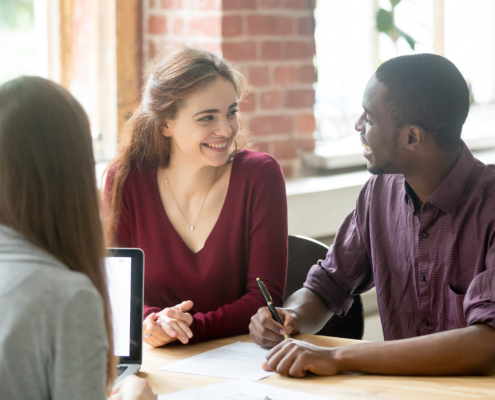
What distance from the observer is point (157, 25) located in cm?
240

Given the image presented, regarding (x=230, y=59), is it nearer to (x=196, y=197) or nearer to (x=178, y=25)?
(x=178, y=25)

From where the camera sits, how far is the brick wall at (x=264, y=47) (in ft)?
7.57

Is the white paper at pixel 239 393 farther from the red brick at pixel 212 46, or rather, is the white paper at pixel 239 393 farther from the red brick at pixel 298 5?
the red brick at pixel 298 5

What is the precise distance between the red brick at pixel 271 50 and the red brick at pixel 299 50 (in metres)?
0.05

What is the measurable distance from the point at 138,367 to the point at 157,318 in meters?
0.21

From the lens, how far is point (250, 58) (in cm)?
238

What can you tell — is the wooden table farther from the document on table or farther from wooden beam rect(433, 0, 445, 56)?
wooden beam rect(433, 0, 445, 56)

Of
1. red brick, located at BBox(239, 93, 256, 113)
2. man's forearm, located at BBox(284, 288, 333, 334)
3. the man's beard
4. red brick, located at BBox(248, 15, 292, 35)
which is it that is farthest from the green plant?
man's forearm, located at BBox(284, 288, 333, 334)

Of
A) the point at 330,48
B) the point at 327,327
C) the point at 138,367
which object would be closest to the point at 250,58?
the point at 330,48

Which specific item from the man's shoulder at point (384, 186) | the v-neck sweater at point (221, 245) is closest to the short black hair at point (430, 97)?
the man's shoulder at point (384, 186)

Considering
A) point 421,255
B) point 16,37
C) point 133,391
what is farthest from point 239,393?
point 16,37

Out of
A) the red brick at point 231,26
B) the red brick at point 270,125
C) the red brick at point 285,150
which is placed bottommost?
the red brick at point 285,150

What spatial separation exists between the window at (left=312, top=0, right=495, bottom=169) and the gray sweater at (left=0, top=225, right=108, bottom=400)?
2113 millimetres

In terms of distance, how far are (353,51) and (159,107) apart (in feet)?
5.52
